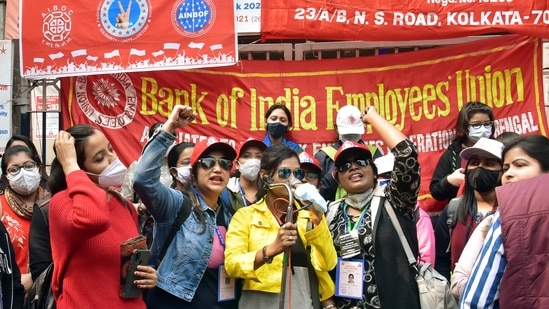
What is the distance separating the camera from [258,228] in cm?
414

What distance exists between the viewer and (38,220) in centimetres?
408

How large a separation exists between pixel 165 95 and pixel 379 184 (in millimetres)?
2738

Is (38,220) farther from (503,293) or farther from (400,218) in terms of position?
(503,293)

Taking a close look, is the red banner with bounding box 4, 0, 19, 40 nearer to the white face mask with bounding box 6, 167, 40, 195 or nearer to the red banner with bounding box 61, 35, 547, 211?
the red banner with bounding box 61, 35, 547, 211

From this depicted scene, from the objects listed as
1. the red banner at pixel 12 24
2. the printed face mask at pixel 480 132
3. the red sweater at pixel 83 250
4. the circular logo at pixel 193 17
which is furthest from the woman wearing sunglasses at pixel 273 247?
the red banner at pixel 12 24

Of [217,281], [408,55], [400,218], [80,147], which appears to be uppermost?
[408,55]

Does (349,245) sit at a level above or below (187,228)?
below

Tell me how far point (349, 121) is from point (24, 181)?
2.72 meters

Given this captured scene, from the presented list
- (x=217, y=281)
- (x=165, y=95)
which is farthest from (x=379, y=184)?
(x=165, y=95)

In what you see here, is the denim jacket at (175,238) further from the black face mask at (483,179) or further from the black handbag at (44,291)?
the black face mask at (483,179)

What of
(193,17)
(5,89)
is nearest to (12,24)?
(5,89)

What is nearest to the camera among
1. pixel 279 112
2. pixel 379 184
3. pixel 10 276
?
pixel 10 276

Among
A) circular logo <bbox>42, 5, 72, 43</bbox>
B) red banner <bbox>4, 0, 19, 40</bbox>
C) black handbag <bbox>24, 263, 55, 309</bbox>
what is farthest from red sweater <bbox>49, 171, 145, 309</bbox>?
red banner <bbox>4, 0, 19, 40</bbox>

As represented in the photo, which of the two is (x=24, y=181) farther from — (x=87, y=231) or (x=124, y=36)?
(x=87, y=231)
